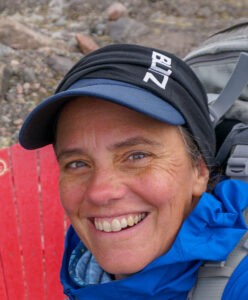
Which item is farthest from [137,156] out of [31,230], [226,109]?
[31,230]

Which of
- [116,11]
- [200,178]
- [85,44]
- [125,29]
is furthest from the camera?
[116,11]

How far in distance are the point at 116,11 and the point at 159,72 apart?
461cm

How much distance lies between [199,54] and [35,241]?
0.90 meters

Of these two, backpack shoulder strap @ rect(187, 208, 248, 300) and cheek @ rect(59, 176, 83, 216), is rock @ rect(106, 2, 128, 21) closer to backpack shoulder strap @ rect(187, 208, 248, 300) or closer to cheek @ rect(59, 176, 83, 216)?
cheek @ rect(59, 176, 83, 216)

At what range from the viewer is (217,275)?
130cm

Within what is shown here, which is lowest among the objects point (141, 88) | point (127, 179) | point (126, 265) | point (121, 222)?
point (126, 265)

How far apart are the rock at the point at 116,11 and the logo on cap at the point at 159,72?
14.8ft

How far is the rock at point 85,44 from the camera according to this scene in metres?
4.90

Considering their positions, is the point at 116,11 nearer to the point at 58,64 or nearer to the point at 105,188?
the point at 58,64

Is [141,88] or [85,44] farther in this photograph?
[85,44]

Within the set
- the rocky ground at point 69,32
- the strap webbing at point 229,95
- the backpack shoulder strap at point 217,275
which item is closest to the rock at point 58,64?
the rocky ground at point 69,32

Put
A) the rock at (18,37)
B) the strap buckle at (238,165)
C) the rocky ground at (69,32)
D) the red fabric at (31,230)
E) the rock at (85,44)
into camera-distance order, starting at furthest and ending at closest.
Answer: the rock at (85,44), the rock at (18,37), the rocky ground at (69,32), the red fabric at (31,230), the strap buckle at (238,165)

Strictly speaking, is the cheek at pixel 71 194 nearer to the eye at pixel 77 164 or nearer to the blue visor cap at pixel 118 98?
the eye at pixel 77 164

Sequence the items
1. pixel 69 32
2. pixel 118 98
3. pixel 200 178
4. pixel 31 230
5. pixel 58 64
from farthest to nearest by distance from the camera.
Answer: pixel 69 32 → pixel 58 64 → pixel 31 230 → pixel 200 178 → pixel 118 98
